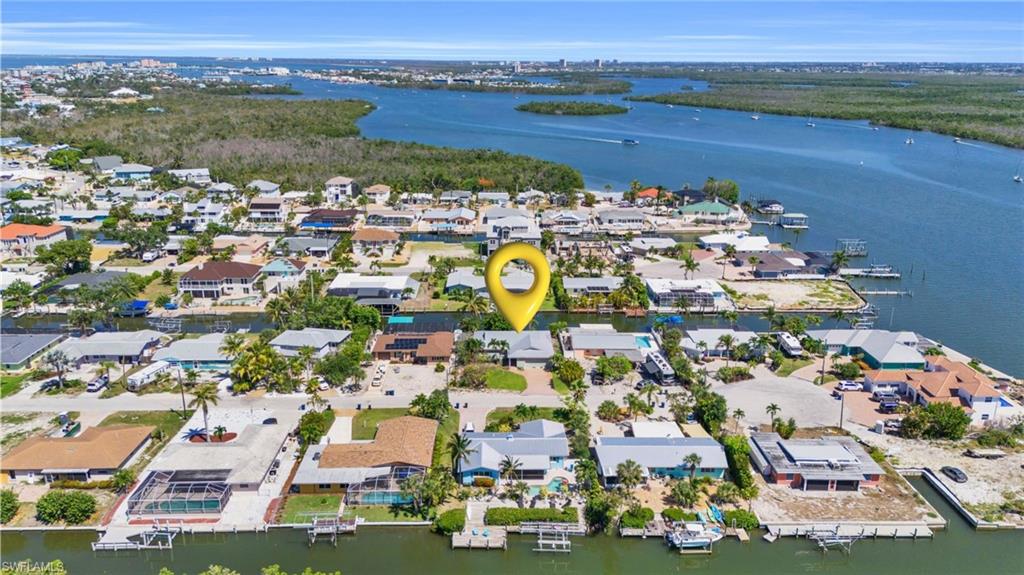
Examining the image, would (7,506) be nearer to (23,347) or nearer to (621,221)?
(23,347)

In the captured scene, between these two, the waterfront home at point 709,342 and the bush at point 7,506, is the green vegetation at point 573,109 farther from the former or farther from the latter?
the bush at point 7,506

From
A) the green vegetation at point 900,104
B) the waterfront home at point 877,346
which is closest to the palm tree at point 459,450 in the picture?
the waterfront home at point 877,346

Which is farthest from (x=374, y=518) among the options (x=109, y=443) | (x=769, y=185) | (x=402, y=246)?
(x=769, y=185)

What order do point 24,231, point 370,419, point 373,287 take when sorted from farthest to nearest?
point 24,231 → point 373,287 → point 370,419

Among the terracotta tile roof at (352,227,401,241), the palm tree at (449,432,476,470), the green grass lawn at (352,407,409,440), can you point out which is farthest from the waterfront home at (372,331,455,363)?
the terracotta tile roof at (352,227,401,241)

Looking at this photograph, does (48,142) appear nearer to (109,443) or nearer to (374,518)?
(109,443)

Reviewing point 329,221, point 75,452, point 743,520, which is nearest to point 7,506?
point 75,452
